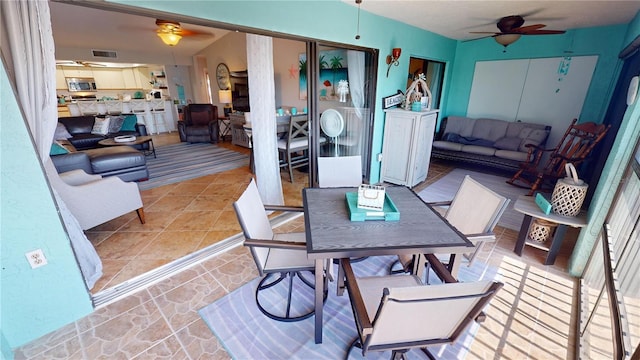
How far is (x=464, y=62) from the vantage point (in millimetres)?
5105

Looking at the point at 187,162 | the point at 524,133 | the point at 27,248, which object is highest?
the point at 524,133

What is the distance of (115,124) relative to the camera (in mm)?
5605

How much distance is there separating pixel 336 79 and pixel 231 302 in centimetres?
286

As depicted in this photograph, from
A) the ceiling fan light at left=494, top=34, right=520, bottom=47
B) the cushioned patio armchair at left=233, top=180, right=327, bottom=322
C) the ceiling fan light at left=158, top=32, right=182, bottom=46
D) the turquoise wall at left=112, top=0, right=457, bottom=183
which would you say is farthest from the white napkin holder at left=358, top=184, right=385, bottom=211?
the ceiling fan light at left=158, top=32, right=182, bottom=46

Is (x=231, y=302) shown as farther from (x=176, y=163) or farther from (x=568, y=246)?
(x=176, y=163)

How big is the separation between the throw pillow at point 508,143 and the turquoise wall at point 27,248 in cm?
571

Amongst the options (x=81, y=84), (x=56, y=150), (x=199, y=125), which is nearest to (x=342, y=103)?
(x=56, y=150)

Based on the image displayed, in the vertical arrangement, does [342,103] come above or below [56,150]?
above

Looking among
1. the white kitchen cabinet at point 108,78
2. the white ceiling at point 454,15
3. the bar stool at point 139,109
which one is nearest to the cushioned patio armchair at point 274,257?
the white ceiling at point 454,15

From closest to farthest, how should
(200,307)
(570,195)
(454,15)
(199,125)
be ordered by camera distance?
1. (200,307)
2. (570,195)
3. (454,15)
4. (199,125)

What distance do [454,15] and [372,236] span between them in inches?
123

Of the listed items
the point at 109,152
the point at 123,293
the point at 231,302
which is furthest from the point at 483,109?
the point at 109,152

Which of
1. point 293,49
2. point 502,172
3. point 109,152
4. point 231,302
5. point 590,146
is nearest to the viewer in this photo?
point 231,302

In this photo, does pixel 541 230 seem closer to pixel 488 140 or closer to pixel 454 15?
Answer: pixel 454 15
